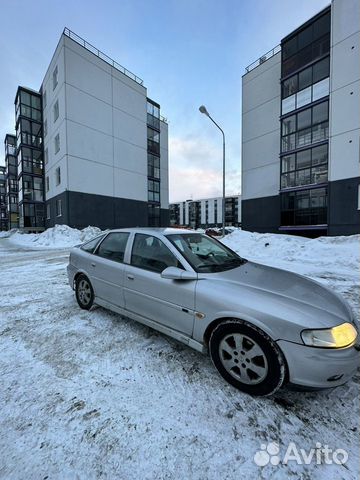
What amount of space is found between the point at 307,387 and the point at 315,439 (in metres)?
0.35

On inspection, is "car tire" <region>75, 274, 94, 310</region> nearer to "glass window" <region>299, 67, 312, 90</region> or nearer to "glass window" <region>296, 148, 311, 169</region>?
"glass window" <region>296, 148, 311, 169</region>

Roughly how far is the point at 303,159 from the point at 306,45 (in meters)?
8.55

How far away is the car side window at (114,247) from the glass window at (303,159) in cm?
1931

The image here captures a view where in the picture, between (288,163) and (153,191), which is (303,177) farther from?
(153,191)

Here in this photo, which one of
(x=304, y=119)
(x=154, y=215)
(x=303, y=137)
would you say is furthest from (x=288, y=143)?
(x=154, y=215)

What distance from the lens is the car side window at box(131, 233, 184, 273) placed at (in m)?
2.99

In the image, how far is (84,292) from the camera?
4.25 meters

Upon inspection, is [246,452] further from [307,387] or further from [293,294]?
[293,294]

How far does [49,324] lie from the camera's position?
3.74 m

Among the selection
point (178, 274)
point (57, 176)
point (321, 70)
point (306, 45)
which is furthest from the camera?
point (57, 176)

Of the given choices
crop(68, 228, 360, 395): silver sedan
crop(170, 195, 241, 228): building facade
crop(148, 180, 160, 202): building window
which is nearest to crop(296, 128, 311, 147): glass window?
crop(68, 228, 360, 395): silver sedan

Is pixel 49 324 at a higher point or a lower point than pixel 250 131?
lower

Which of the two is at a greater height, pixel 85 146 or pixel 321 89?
pixel 321 89

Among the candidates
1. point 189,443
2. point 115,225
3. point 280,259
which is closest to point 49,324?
point 189,443
